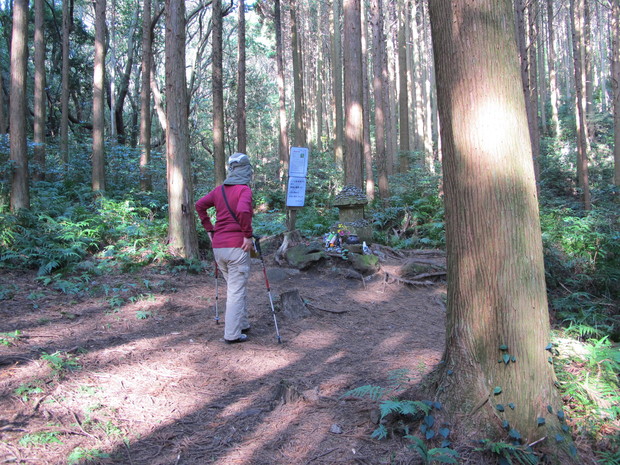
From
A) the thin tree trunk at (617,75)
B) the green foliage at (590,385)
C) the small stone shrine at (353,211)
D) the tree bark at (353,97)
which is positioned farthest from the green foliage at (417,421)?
the thin tree trunk at (617,75)

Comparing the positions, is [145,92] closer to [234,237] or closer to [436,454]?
[234,237]

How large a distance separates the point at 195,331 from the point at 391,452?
340cm

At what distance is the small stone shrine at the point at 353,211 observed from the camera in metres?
9.95

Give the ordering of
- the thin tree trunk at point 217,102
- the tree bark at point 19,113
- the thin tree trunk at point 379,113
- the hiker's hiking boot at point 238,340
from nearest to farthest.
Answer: the hiker's hiking boot at point 238,340
the tree bark at point 19,113
the thin tree trunk at point 217,102
the thin tree trunk at point 379,113

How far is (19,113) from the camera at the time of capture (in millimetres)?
8891

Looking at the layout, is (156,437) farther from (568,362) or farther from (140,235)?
(140,235)

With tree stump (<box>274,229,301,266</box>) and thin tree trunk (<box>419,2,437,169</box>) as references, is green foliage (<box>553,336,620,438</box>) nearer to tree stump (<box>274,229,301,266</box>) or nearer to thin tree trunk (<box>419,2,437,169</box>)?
tree stump (<box>274,229,301,266</box>)

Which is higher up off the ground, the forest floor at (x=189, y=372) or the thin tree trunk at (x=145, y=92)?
the thin tree trunk at (x=145, y=92)

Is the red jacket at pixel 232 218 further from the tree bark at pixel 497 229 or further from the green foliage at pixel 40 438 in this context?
the tree bark at pixel 497 229

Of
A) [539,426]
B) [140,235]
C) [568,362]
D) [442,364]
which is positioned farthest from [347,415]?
[140,235]

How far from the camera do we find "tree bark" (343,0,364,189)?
10883mm

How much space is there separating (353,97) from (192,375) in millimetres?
8832

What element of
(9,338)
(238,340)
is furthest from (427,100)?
(9,338)

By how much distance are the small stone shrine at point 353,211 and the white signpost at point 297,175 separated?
1041 mm
